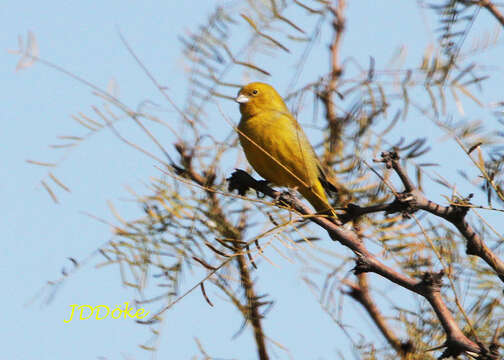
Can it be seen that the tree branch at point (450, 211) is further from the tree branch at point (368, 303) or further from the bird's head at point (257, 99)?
the bird's head at point (257, 99)

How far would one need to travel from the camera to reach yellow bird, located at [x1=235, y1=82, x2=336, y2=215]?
362 centimetres

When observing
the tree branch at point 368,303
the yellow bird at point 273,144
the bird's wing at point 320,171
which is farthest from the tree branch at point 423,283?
the yellow bird at point 273,144

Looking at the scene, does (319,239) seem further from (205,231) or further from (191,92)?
(191,92)

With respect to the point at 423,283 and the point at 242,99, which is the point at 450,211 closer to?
the point at 423,283

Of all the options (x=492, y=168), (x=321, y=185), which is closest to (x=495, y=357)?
(x=492, y=168)

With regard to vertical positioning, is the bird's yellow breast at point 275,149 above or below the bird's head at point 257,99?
below

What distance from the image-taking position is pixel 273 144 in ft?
12.7

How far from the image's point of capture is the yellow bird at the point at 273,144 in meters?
3.62

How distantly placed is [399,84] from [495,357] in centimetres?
91

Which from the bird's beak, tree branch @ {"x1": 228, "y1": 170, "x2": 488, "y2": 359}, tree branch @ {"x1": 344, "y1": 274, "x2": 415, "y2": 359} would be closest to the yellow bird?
the bird's beak

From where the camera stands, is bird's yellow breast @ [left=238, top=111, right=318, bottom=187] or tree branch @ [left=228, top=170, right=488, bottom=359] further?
bird's yellow breast @ [left=238, top=111, right=318, bottom=187]

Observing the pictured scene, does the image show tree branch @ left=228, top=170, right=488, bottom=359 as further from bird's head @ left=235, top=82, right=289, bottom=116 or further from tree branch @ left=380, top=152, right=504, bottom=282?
bird's head @ left=235, top=82, right=289, bottom=116

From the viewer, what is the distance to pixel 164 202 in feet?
6.93

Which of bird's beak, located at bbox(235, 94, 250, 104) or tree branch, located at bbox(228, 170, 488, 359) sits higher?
bird's beak, located at bbox(235, 94, 250, 104)
